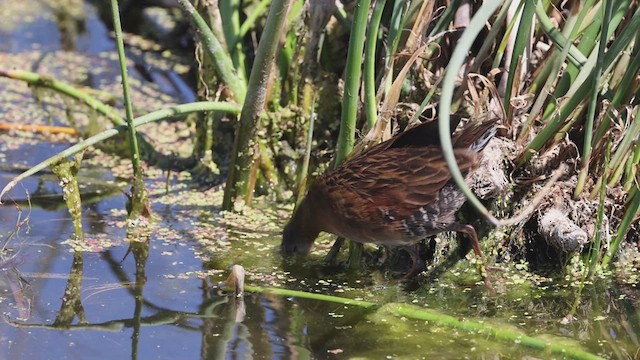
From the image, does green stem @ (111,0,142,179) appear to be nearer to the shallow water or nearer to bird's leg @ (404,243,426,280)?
the shallow water

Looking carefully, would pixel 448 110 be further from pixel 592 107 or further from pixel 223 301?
pixel 223 301

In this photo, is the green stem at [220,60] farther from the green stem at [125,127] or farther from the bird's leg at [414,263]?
the bird's leg at [414,263]

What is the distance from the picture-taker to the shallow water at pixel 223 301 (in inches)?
133

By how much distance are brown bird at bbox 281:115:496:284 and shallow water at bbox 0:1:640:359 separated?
26cm

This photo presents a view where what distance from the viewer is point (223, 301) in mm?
3766

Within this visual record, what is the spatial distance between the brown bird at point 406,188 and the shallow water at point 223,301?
10.3 inches

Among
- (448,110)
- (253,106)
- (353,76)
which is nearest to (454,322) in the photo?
(353,76)

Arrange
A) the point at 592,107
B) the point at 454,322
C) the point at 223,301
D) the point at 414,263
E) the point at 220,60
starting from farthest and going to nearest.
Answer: the point at 220,60 → the point at 414,263 → the point at 223,301 → the point at 454,322 → the point at 592,107

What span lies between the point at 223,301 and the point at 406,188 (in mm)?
818

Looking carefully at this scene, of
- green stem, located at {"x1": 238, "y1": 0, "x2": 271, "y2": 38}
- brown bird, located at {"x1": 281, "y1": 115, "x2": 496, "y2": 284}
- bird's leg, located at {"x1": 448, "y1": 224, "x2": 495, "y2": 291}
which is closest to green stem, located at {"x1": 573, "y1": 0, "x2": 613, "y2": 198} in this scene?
brown bird, located at {"x1": 281, "y1": 115, "x2": 496, "y2": 284}

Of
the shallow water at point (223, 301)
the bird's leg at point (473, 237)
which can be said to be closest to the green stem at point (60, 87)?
the shallow water at point (223, 301)

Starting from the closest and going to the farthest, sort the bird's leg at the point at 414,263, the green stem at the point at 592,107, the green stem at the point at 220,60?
the green stem at the point at 592,107
the bird's leg at the point at 414,263
the green stem at the point at 220,60

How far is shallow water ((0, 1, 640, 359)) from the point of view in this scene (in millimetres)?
3377

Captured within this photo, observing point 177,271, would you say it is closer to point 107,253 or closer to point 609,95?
point 107,253
